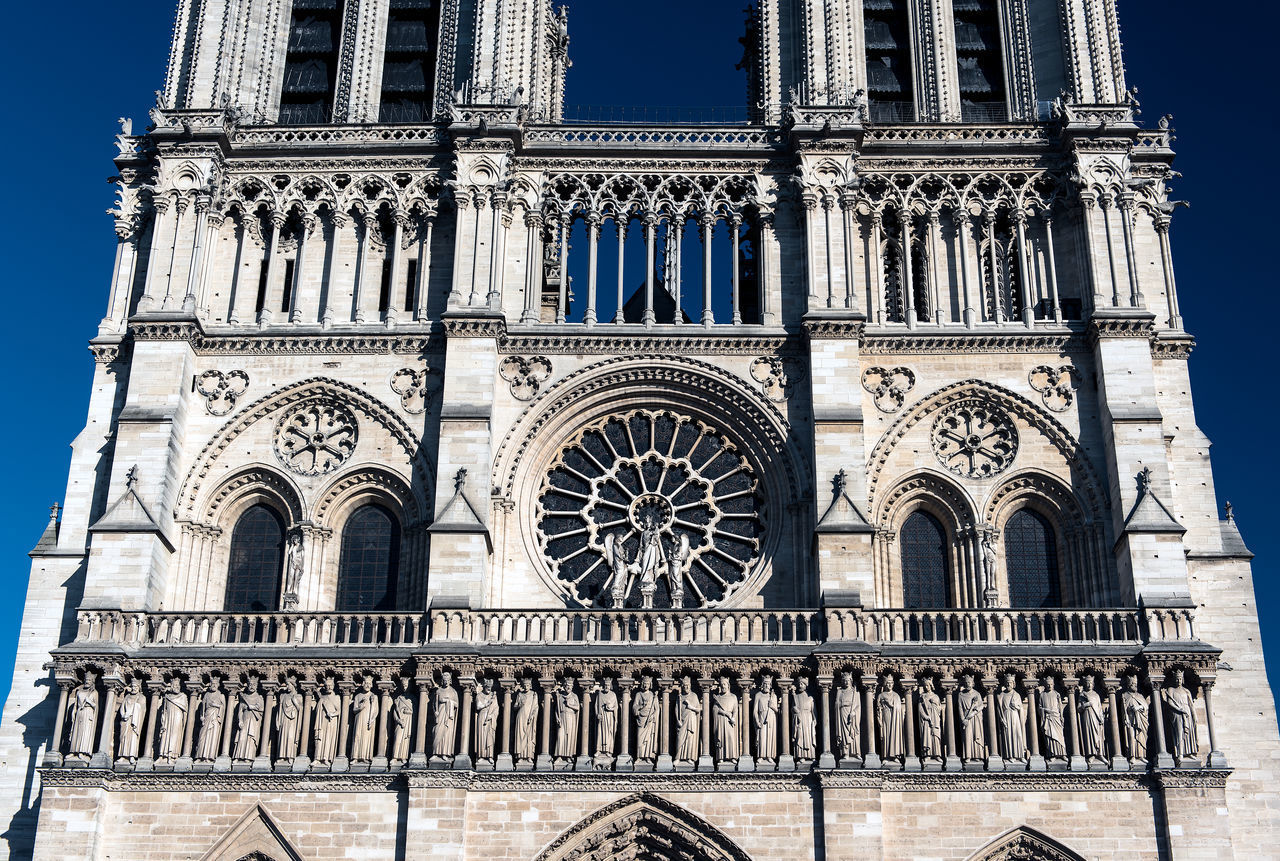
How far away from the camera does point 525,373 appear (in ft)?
99.3

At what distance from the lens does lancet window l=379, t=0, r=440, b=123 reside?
34.3 meters

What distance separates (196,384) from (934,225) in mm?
13655

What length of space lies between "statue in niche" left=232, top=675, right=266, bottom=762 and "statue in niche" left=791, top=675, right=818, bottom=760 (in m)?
8.26

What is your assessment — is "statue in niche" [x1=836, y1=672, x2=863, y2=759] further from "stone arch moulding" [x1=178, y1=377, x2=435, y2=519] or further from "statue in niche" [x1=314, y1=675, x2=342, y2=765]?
"stone arch moulding" [x1=178, y1=377, x2=435, y2=519]

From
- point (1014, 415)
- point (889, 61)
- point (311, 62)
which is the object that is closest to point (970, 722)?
point (1014, 415)

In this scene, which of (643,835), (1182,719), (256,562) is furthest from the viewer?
(256,562)

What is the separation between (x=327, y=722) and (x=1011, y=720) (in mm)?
10558

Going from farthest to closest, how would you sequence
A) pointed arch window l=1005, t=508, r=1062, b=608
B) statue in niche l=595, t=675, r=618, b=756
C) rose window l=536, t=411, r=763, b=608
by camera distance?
rose window l=536, t=411, r=763, b=608 < pointed arch window l=1005, t=508, r=1062, b=608 < statue in niche l=595, t=675, r=618, b=756

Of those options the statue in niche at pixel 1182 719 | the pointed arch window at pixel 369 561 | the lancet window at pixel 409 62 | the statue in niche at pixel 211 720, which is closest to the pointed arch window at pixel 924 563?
the statue in niche at pixel 1182 719

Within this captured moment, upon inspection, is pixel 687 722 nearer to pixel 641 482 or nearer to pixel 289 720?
pixel 641 482

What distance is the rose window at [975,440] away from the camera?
2970cm

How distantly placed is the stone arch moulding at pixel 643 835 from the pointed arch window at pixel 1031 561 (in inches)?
274

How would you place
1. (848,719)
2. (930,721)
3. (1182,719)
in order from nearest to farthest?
1. (1182,719)
2. (848,719)
3. (930,721)

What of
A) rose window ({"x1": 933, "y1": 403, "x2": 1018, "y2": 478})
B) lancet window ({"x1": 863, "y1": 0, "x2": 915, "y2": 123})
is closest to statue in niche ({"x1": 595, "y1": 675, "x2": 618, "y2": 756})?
rose window ({"x1": 933, "y1": 403, "x2": 1018, "y2": 478})
